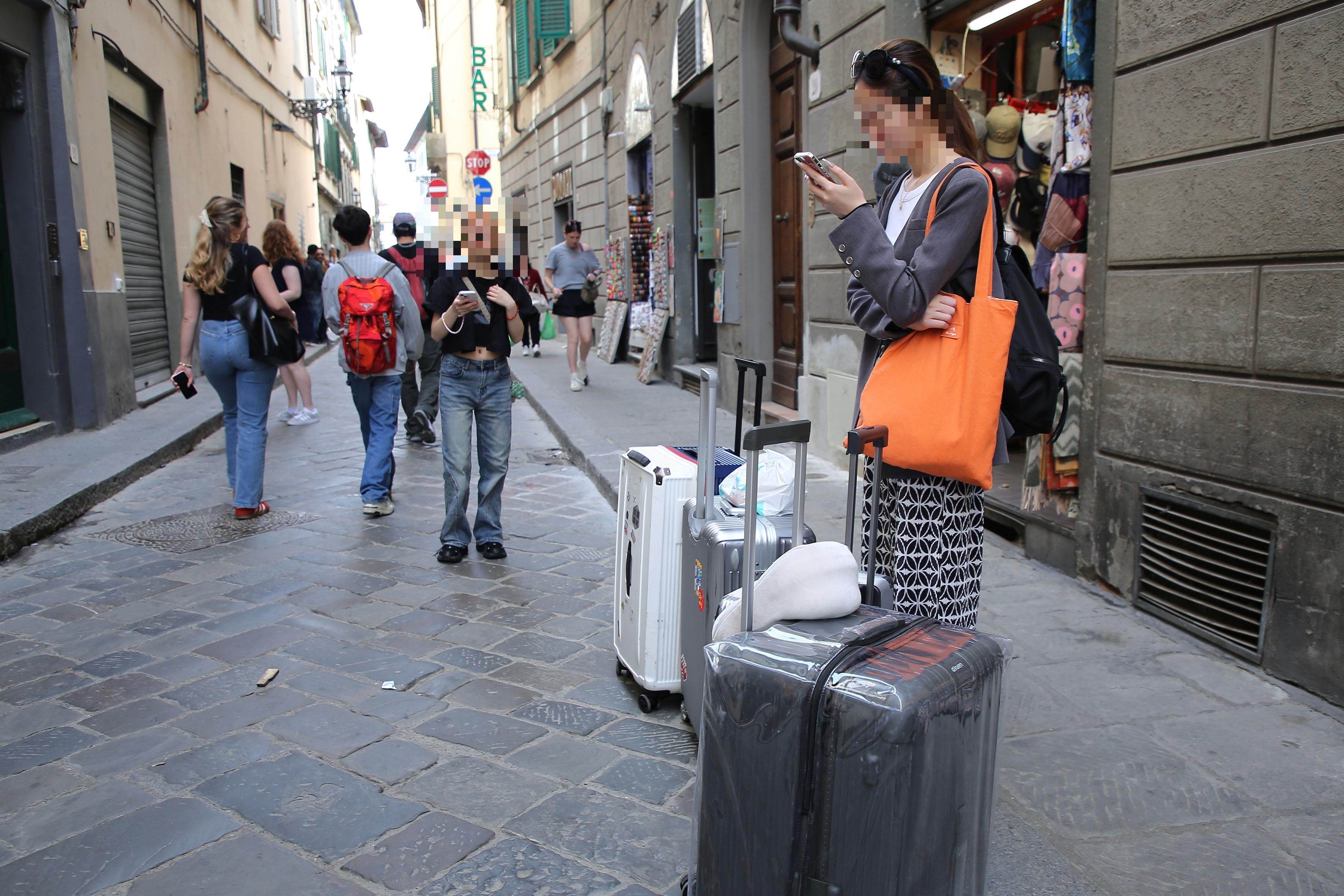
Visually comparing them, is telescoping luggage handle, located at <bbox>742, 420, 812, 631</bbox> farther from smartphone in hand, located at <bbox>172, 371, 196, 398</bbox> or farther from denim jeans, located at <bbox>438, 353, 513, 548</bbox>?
smartphone in hand, located at <bbox>172, 371, 196, 398</bbox>

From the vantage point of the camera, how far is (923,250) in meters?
2.12

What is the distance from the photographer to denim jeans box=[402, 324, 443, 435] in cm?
782

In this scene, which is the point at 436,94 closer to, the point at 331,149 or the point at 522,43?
the point at 331,149

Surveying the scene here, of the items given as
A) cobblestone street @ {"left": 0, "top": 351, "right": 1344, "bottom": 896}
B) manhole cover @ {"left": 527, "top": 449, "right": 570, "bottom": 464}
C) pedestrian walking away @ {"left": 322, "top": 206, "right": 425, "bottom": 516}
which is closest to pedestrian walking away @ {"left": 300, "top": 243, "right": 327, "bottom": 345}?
manhole cover @ {"left": 527, "top": 449, "right": 570, "bottom": 464}

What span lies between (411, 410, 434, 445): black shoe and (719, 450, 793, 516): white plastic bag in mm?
5610

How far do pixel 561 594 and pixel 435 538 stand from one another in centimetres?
122

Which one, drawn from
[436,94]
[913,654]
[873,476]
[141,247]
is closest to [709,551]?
[873,476]

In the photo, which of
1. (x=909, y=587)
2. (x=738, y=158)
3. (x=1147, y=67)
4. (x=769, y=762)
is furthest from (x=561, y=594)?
(x=738, y=158)

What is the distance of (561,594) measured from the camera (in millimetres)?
4387

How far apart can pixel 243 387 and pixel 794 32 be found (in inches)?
166

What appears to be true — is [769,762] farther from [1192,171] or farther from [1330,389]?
[1192,171]

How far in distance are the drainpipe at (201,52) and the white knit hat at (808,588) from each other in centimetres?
1376

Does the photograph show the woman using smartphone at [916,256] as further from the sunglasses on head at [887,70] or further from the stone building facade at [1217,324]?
the stone building facade at [1217,324]

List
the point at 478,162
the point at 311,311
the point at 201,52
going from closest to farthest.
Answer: the point at 311,311 → the point at 201,52 → the point at 478,162
